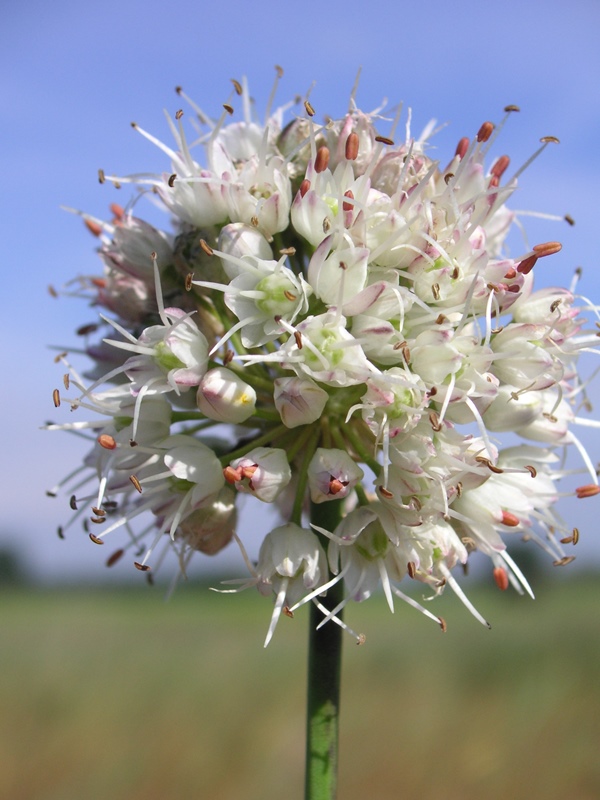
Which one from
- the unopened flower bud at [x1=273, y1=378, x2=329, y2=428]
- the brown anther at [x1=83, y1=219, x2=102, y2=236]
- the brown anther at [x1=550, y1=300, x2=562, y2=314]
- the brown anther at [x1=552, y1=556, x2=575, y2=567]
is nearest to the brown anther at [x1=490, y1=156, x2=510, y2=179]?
the brown anther at [x1=550, y1=300, x2=562, y2=314]

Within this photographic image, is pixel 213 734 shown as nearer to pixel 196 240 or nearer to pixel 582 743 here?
pixel 582 743

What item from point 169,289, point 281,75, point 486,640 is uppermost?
point 281,75

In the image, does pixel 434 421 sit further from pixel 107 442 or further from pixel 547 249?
pixel 107 442

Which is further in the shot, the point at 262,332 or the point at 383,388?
the point at 262,332

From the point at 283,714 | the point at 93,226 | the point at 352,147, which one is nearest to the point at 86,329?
the point at 93,226

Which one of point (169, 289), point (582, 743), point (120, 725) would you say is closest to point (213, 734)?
point (120, 725)

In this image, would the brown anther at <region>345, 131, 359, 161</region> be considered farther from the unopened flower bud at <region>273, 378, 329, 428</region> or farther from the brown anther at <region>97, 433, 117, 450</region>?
the brown anther at <region>97, 433, 117, 450</region>
